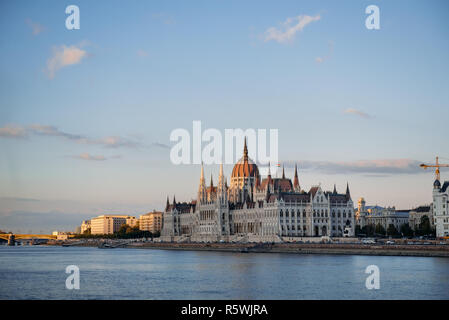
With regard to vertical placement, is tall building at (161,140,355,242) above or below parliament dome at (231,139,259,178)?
below

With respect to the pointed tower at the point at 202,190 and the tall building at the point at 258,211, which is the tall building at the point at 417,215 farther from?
the pointed tower at the point at 202,190

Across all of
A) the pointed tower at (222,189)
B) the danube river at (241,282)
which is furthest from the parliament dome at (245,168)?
the danube river at (241,282)

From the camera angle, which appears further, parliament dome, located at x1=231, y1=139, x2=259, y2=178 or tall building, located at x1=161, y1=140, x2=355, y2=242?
parliament dome, located at x1=231, y1=139, x2=259, y2=178

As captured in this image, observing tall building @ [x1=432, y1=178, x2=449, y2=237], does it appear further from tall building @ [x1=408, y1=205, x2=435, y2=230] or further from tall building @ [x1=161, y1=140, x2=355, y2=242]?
tall building @ [x1=408, y1=205, x2=435, y2=230]

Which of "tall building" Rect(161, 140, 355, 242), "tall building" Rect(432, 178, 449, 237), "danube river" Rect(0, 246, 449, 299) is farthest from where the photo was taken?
"tall building" Rect(161, 140, 355, 242)

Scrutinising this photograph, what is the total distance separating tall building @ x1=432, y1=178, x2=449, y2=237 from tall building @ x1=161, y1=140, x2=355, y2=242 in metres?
16.9

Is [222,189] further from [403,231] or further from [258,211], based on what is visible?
[403,231]

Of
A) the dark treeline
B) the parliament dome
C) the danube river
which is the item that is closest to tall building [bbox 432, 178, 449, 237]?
the dark treeline

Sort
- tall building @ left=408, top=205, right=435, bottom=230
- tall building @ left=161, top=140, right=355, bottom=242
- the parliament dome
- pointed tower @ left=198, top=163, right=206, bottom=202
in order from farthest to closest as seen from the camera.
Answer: tall building @ left=408, top=205, right=435, bottom=230, pointed tower @ left=198, top=163, right=206, bottom=202, the parliament dome, tall building @ left=161, top=140, right=355, bottom=242

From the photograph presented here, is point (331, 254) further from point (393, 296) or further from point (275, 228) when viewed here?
point (393, 296)

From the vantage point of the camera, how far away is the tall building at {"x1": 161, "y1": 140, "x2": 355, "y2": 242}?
14475cm

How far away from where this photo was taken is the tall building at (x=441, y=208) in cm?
13875
